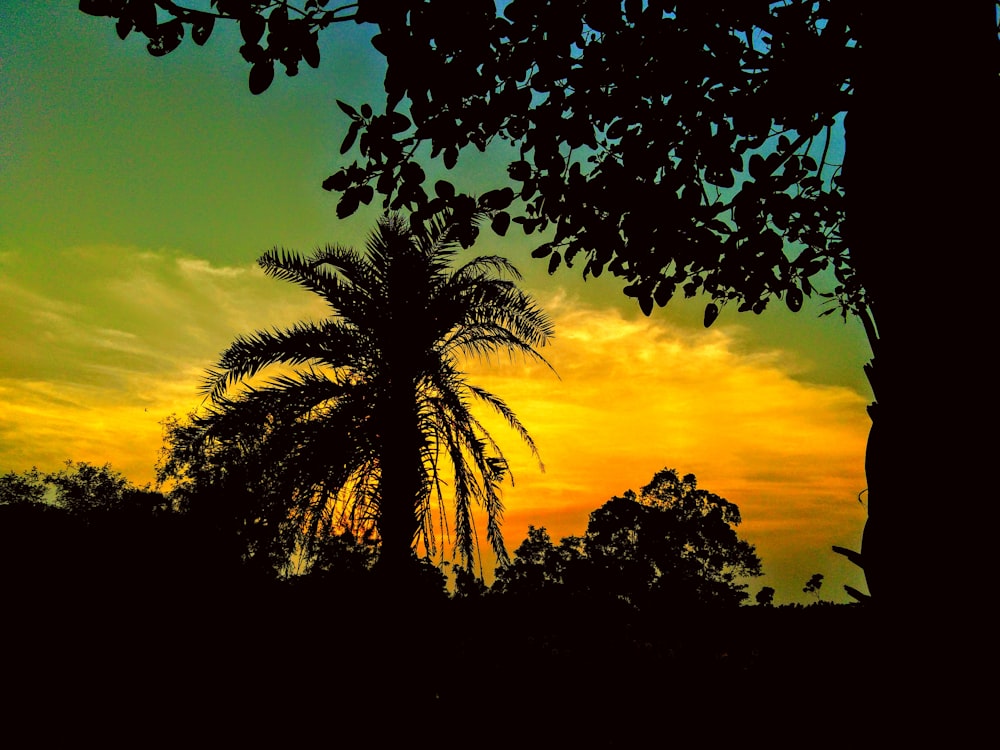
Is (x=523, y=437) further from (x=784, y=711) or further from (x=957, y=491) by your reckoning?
(x=957, y=491)

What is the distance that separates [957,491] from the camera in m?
1.65

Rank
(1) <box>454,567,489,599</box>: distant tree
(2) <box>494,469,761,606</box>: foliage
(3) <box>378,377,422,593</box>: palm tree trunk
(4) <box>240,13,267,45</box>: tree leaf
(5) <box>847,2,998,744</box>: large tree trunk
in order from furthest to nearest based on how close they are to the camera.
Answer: (2) <box>494,469,761,606</box>: foliage
(1) <box>454,567,489,599</box>: distant tree
(3) <box>378,377,422,593</box>: palm tree trunk
(4) <box>240,13,267,45</box>: tree leaf
(5) <box>847,2,998,744</box>: large tree trunk

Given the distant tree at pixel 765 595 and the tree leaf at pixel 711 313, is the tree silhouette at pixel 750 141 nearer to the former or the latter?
the tree leaf at pixel 711 313

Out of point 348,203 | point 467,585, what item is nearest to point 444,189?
point 348,203

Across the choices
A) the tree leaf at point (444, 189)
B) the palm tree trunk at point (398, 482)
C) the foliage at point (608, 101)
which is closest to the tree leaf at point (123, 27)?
the foliage at point (608, 101)

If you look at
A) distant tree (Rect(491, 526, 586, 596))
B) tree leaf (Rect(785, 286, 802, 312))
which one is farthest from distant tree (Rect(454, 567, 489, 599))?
tree leaf (Rect(785, 286, 802, 312))

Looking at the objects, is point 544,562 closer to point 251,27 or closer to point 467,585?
point 467,585

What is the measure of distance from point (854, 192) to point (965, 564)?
4.21ft

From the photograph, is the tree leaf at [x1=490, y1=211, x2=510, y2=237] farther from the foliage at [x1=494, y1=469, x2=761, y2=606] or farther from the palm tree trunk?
the foliage at [x1=494, y1=469, x2=761, y2=606]

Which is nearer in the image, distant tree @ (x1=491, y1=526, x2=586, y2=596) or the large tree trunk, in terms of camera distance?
the large tree trunk

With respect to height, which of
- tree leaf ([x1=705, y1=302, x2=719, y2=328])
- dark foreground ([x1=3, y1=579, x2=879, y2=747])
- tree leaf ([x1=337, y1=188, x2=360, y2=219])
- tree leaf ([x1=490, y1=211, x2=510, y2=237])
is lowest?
dark foreground ([x1=3, y1=579, x2=879, y2=747])

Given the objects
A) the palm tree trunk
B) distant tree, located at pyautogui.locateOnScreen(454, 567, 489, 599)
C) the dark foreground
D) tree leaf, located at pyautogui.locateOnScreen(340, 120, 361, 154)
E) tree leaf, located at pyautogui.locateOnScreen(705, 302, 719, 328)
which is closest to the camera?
tree leaf, located at pyautogui.locateOnScreen(340, 120, 361, 154)

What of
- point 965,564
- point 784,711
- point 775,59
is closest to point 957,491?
point 965,564

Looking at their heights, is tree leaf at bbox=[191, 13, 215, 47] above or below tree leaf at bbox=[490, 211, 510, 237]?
above
